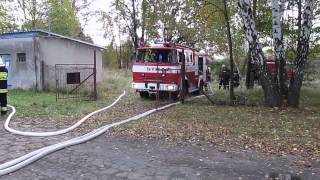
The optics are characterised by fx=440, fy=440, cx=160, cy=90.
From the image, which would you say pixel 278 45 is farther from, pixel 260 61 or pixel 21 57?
pixel 21 57

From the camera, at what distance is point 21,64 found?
→ 70.1 ft

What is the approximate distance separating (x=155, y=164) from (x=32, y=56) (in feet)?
50.2

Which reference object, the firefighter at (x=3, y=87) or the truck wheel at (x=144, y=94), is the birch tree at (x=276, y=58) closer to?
the truck wheel at (x=144, y=94)

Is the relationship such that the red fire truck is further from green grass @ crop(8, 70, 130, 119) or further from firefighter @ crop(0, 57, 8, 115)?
firefighter @ crop(0, 57, 8, 115)

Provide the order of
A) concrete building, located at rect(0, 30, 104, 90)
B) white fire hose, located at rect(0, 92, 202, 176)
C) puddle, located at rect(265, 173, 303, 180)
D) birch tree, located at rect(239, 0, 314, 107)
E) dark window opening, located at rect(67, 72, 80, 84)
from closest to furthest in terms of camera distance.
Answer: puddle, located at rect(265, 173, 303, 180) → white fire hose, located at rect(0, 92, 202, 176) → birch tree, located at rect(239, 0, 314, 107) → concrete building, located at rect(0, 30, 104, 90) → dark window opening, located at rect(67, 72, 80, 84)

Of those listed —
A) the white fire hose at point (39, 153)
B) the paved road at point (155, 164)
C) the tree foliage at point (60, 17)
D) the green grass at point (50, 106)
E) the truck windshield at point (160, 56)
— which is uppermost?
the tree foliage at point (60, 17)

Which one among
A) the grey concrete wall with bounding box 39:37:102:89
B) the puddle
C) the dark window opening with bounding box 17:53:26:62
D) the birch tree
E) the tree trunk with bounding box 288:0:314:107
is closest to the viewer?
the puddle

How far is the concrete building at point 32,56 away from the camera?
21.0 meters

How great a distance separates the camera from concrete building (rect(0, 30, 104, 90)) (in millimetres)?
21000

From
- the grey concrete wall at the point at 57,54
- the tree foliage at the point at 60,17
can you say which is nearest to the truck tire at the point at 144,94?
the grey concrete wall at the point at 57,54

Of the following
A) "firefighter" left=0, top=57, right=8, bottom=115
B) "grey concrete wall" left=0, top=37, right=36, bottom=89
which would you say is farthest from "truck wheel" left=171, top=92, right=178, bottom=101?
"firefighter" left=0, top=57, right=8, bottom=115

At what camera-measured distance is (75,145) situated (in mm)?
8672

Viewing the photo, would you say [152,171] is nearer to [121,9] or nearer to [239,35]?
[239,35]

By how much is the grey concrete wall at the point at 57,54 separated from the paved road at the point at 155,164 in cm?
1319
